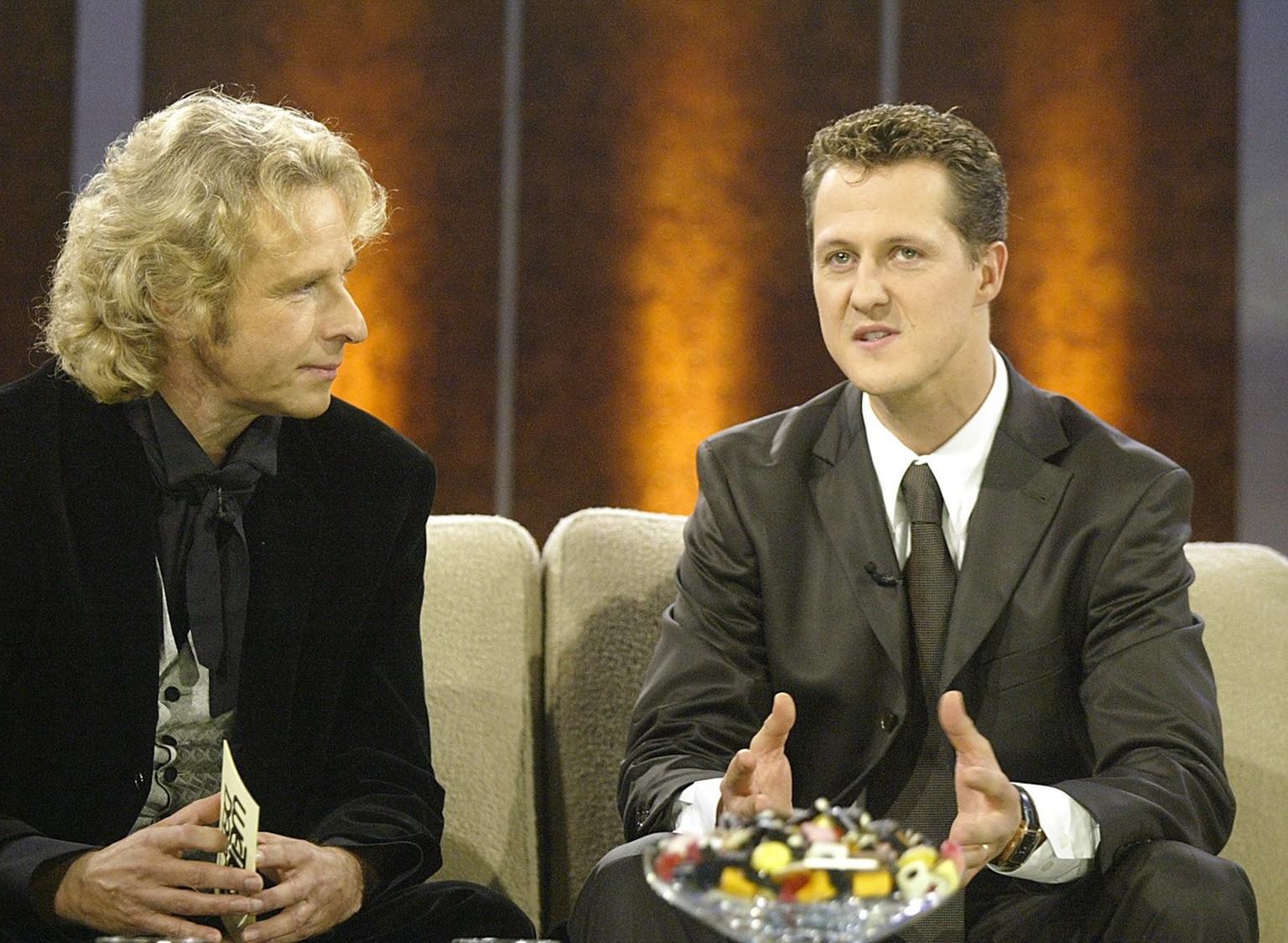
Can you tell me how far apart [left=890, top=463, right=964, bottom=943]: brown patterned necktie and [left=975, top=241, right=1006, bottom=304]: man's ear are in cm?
32

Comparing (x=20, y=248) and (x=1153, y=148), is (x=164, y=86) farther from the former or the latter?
(x=1153, y=148)

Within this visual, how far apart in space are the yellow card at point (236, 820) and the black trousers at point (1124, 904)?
435mm

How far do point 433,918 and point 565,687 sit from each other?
0.65 meters

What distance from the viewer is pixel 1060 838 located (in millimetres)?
1915

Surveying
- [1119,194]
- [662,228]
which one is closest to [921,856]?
[662,228]

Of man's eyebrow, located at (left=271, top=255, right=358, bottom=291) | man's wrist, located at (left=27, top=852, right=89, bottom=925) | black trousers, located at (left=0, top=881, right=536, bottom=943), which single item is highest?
man's eyebrow, located at (left=271, top=255, right=358, bottom=291)

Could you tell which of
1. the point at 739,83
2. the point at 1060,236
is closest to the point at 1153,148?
the point at 1060,236

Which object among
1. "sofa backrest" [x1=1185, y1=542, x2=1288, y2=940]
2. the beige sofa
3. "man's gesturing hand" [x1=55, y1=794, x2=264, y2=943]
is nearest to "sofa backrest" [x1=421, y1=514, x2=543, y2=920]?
the beige sofa

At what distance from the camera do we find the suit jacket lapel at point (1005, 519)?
2236 millimetres

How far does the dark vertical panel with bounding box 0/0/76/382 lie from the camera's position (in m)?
3.98

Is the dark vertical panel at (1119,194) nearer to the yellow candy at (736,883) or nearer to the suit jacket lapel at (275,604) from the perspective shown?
the suit jacket lapel at (275,604)

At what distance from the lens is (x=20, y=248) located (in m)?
4.00

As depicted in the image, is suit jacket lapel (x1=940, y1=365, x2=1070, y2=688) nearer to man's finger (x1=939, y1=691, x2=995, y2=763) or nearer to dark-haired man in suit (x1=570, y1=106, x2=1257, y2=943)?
dark-haired man in suit (x1=570, y1=106, x2=1257, y2=943)

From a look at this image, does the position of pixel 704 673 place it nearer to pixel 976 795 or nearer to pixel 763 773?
pixel 763 773
